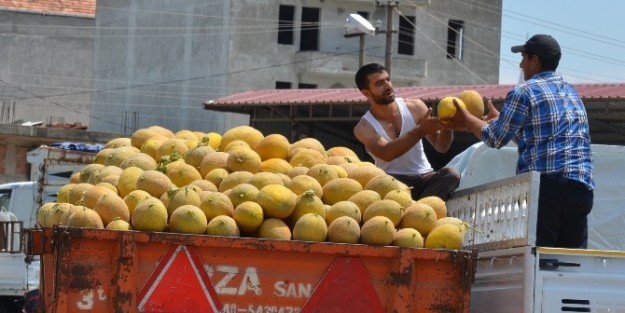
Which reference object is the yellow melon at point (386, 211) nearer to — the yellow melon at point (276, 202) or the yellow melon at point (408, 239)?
the yellow melon at point (408, 239)

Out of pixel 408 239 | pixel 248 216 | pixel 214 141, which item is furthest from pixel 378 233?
pixel 214 141

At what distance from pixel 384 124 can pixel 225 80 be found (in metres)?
40.4

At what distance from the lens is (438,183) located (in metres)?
7.88

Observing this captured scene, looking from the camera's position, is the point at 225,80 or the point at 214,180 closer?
the point at 214,180

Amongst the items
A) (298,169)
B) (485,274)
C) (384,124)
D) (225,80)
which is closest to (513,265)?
(485,274)

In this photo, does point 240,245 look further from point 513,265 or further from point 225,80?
point 225,80

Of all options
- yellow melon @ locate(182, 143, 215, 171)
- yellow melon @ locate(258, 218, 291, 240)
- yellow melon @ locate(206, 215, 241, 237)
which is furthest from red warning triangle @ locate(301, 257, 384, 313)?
yellow melon @ locate(182, 143, 215, 171)


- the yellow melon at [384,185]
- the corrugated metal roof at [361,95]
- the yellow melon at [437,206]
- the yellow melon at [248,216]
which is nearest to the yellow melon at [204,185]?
the yellow melon at [248,216]

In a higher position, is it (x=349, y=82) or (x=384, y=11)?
(x=384, y=11)

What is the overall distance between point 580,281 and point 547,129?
0.95 m

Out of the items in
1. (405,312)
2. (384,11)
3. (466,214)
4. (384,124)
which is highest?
(384,11)

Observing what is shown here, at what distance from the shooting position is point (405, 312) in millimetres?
A: 6355

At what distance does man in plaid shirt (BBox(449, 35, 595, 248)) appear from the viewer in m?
6.85

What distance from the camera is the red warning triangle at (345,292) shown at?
6.32 meters
